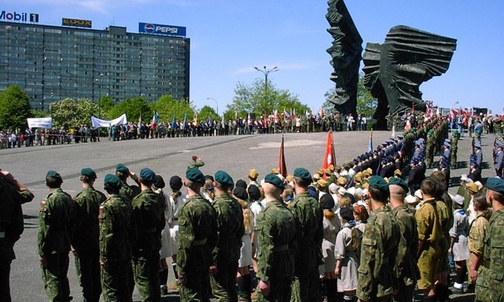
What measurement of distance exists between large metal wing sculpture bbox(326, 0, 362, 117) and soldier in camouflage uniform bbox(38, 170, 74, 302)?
36449 mm

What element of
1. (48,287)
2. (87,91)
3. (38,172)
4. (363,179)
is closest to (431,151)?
(363,179)

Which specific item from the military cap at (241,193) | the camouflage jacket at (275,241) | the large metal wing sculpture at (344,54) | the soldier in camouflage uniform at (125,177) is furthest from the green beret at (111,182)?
the large metal wing sculpture at (344,54)

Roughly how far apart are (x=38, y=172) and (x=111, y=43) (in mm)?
142593

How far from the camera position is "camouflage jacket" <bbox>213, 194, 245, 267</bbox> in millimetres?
6621

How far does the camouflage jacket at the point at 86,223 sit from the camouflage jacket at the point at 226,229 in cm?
169

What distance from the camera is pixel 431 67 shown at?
122 ft

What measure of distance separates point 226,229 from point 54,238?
Result: 2050 millimetres

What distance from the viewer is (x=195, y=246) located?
6281 millimetres

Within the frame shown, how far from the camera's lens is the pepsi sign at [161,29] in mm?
167800

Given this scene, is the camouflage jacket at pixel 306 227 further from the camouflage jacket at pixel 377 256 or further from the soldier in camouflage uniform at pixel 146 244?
the soldier in camouflage uniform at pixel 146 244

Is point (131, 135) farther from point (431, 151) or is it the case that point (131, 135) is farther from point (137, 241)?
point (137, 241)

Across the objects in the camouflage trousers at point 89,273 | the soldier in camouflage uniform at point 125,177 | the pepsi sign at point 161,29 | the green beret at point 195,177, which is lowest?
the camouflage trousers at point 89,273

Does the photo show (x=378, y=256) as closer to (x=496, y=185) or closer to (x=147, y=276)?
(x=496, y=185)

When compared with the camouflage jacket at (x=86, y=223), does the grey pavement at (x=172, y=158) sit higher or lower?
lower
